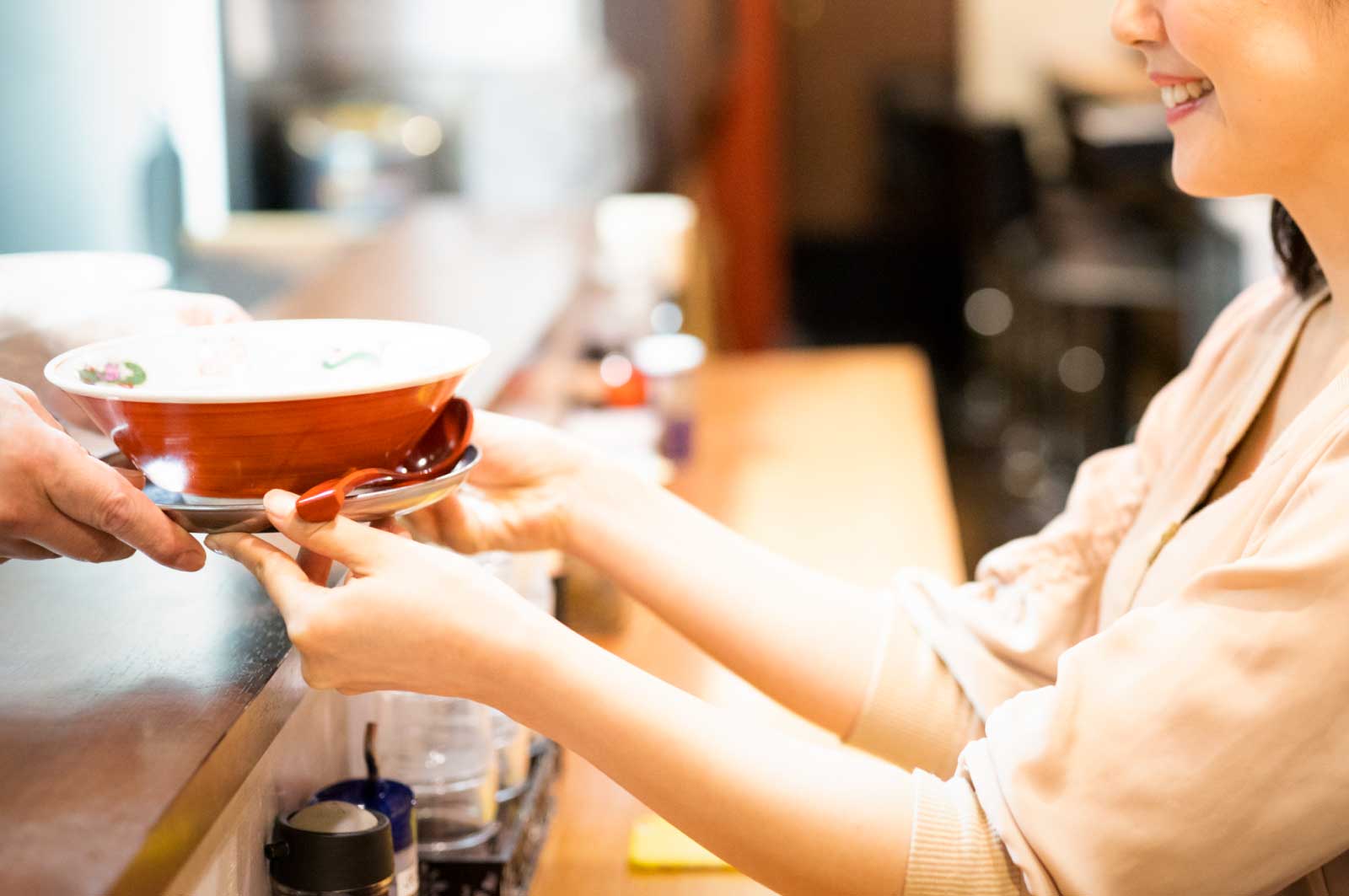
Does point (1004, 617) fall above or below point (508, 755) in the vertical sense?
above

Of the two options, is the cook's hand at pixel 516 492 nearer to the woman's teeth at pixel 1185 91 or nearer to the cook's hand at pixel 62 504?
the cook's hand at pixel 62 504

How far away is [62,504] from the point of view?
2.56 feet

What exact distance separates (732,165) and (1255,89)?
12.0 feet

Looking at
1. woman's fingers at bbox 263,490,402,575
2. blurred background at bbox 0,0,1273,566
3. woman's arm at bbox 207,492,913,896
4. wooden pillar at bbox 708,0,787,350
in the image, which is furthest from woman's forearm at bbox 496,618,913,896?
wooden pillar at bbox 708,0,787,350

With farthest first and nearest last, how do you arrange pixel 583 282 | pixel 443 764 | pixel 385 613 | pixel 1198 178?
pixel 583 282, pixel 443 764, pixel 1198 178, pixel 385 613

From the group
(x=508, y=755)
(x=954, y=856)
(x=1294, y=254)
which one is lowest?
(x=508, y=755)

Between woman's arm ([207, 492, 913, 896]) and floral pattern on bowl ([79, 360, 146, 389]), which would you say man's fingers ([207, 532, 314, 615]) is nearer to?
woman's arm ([207, 492, 913, 896])

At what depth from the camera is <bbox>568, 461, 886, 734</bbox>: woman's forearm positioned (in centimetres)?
116

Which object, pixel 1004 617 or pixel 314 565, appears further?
pixel 1004 617

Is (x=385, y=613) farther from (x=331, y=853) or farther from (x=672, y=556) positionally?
(x=672, y=556)

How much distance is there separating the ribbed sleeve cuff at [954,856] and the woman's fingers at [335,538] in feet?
1.25

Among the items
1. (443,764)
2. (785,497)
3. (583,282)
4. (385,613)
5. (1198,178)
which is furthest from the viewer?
(583,282)

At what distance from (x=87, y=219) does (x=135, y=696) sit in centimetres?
116

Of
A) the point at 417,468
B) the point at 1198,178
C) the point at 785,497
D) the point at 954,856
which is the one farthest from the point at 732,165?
the point at 954,856
